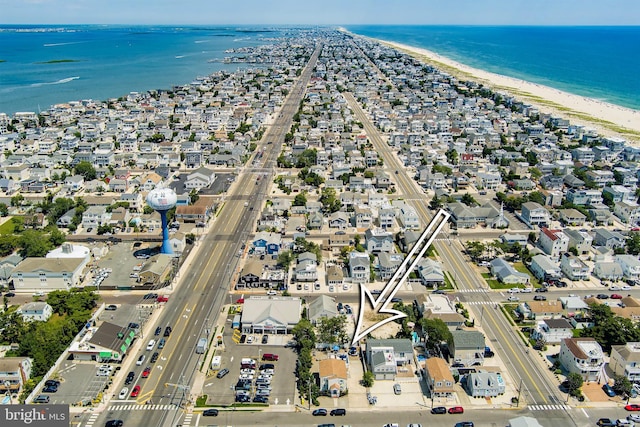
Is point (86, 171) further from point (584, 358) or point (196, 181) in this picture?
point (584, 358)

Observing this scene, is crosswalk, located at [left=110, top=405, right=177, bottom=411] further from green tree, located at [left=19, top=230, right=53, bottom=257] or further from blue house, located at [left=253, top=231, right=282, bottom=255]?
green tree, located at [left=19, top=230, right=53, bottom=257]

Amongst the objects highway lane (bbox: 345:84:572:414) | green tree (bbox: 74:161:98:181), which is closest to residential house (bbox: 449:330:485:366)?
highway lane (bbox: 345:84:572:414)

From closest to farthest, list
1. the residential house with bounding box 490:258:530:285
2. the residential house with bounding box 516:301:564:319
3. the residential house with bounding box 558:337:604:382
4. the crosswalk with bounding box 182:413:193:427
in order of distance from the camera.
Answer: the crosswalk with bounding box 182:413:193:427 < the residential house with bounding box 558:337:604:382 < the residential house with bounding box 516:301:564:319 < the residential house with bounding box 490:258:530:285

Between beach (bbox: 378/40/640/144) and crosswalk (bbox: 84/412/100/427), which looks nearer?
Answer: crosswalk (bbox: 84/412/100/427)

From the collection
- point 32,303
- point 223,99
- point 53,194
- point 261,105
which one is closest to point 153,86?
point 223,99

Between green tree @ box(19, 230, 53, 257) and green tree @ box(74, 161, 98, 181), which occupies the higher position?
green tree @ box(19, 230, 53, 257)

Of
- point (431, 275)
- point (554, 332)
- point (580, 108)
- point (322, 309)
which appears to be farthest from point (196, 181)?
point (580, 108)
